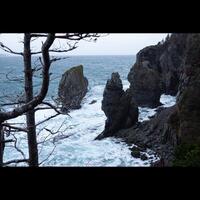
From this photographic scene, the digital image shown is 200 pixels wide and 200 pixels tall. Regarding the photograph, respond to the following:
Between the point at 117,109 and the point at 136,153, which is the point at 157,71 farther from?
the point at 136,153

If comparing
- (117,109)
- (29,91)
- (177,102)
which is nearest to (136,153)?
(177,102)

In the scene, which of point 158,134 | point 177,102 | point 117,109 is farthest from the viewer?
point 117,109

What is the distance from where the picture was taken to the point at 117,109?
3316 centimetres

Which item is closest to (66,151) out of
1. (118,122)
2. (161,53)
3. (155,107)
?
(118,122)

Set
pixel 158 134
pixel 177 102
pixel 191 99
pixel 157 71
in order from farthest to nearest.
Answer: pixel 157 71
pixel 158 134
pixel 177 102
pixel 191 99

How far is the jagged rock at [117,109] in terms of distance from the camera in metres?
32.1

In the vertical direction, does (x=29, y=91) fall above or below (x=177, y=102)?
above

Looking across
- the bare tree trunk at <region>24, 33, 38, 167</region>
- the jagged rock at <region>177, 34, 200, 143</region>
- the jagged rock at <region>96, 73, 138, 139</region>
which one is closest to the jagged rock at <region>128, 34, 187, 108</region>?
the jagged rock at <region>96, 73, 138, 139</region>

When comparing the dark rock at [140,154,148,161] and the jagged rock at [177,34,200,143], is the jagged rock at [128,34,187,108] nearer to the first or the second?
the jagged rock at [177,34,200,143]

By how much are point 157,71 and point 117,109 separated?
51.8 ft
